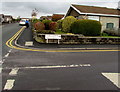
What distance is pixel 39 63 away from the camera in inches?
271

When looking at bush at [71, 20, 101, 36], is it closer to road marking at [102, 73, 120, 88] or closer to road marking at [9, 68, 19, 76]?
road marking at [102, 73, 120, 88]

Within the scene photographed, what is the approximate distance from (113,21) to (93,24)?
9.01 metres

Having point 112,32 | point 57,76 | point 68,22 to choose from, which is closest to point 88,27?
point 68,22

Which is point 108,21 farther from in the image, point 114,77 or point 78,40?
point 114,77

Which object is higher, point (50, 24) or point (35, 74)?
point (50, 24)

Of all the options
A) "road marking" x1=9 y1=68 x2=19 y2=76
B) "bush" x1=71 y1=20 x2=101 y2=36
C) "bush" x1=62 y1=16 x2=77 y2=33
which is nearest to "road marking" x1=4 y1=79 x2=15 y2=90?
"road marking" x1=9 y1=68 x2=19 y2=76

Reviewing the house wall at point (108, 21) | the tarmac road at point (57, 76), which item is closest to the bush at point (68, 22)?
the house wall at point (108, 21)

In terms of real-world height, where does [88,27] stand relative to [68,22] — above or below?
below

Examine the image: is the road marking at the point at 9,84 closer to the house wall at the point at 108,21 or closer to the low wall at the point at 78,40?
the low wall at the point at 78,40

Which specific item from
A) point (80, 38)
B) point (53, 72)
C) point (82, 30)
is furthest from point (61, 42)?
point (53, 72)

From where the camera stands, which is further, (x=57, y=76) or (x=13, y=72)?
(x=13, y=72)

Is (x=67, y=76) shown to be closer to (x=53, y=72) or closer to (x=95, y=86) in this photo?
(x=53, y=72)

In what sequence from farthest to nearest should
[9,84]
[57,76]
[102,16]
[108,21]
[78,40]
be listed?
[108,21]
[102,16]
[78,40]
[57,76]
[9,84]

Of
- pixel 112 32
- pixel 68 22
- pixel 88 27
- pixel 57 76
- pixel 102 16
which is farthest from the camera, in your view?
pixel 102 16
